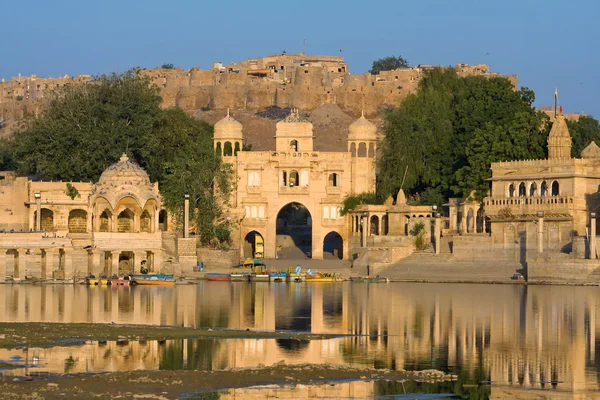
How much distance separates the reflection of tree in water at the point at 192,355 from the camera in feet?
98.1

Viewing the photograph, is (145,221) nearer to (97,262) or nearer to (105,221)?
(105,221)

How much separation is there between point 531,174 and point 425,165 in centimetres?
865

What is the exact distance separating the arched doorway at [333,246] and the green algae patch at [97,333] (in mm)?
33651

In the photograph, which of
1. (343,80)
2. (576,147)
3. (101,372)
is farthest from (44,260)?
(343,80)

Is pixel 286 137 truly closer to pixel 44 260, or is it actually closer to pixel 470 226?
pixel 470 226

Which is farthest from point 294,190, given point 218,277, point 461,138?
point 218,277

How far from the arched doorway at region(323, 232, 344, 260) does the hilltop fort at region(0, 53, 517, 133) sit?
29582 millimetres

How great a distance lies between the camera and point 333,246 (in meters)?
74.4

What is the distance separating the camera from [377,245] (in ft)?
217

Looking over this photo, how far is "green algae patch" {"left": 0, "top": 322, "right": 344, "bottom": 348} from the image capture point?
33125mm

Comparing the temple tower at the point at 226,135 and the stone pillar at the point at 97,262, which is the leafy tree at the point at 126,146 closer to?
the temple tower at the point at 226,135

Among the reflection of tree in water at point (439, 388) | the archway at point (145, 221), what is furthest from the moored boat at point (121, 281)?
the reflection of tree in water at point (439, 388)

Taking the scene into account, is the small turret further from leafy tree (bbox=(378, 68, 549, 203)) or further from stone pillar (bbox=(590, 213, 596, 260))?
stone pillar (bbox=(590, 213, 596, 260))

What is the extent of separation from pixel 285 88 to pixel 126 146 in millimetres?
42480
